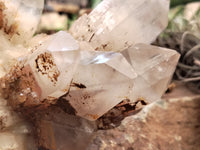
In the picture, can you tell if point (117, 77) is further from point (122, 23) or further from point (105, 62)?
point (122, 23)

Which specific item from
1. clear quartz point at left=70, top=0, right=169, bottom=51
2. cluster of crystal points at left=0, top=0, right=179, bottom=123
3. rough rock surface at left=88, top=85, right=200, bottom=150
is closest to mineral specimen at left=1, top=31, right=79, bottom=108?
cluster of crystal points at left=0, top=0, right=179, bottom=123

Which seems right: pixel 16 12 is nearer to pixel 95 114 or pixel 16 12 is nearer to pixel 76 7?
pixel 95 114

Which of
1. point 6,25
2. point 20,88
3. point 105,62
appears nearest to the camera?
point 105,62

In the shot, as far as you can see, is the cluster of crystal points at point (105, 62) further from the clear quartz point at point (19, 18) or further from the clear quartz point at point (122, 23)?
the clear quartz point at point (19, 18)

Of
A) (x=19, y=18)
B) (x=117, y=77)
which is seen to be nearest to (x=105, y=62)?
(x=117, y=77)

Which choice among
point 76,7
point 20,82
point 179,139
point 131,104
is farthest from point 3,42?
point 76,7

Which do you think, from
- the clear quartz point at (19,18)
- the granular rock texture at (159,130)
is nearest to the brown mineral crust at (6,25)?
the clear quartz point at (19,18)

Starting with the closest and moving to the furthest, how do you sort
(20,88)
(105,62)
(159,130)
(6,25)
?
1. (105,62)
2. (20,88)
3. (6,25)
4. (159,130)
